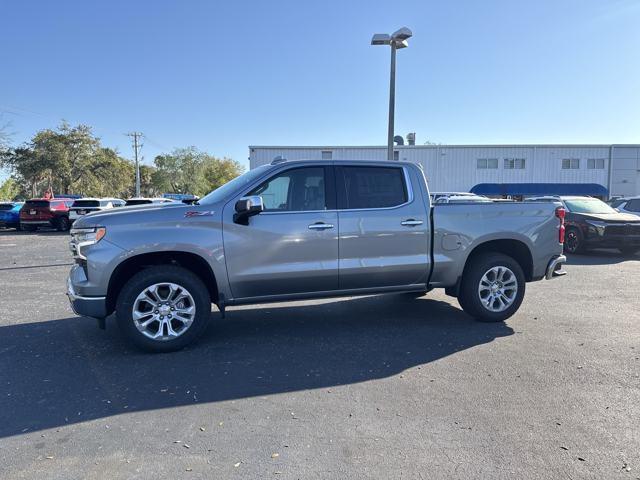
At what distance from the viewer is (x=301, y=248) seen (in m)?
5.00

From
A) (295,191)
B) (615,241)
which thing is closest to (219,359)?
(295,191)

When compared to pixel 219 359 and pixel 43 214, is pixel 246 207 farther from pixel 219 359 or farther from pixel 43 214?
pixel 43 214

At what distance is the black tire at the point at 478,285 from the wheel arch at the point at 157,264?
2967mm

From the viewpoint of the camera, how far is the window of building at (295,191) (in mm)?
5055

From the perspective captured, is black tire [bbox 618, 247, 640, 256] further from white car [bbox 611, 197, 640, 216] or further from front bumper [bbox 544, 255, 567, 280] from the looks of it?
front bumper [bbox 544, 255, 567, 280]

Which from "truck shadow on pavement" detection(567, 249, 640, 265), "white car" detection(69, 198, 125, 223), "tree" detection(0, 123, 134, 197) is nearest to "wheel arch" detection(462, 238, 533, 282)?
"truck shadow on pavement" detection(567, 249, 640, 265)

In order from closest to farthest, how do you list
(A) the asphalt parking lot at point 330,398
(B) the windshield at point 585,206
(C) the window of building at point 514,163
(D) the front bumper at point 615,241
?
(A) the asphalt parking lot at point 330,398, (D) the front bumper at point 615,241, (B) the windshield at point 585,206, (C) the window of building at point 514,163

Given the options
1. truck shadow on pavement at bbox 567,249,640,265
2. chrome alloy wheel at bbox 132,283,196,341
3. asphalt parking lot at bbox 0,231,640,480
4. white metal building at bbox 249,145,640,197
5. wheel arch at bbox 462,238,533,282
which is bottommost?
asphalt parking lot at bbox 0,231,640,480

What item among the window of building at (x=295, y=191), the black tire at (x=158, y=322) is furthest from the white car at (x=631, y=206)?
the black tire at (x=158, y=322)

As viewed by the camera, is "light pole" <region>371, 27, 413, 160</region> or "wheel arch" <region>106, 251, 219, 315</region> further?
"light pole" <region>371, 27, 413, 160</region>

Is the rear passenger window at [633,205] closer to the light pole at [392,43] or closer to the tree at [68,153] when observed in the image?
the light pole at [392,43]

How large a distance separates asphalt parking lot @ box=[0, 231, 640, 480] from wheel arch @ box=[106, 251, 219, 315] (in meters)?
0.59

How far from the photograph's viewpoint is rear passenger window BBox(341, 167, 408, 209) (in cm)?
528

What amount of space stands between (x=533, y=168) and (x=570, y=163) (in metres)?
2.81
